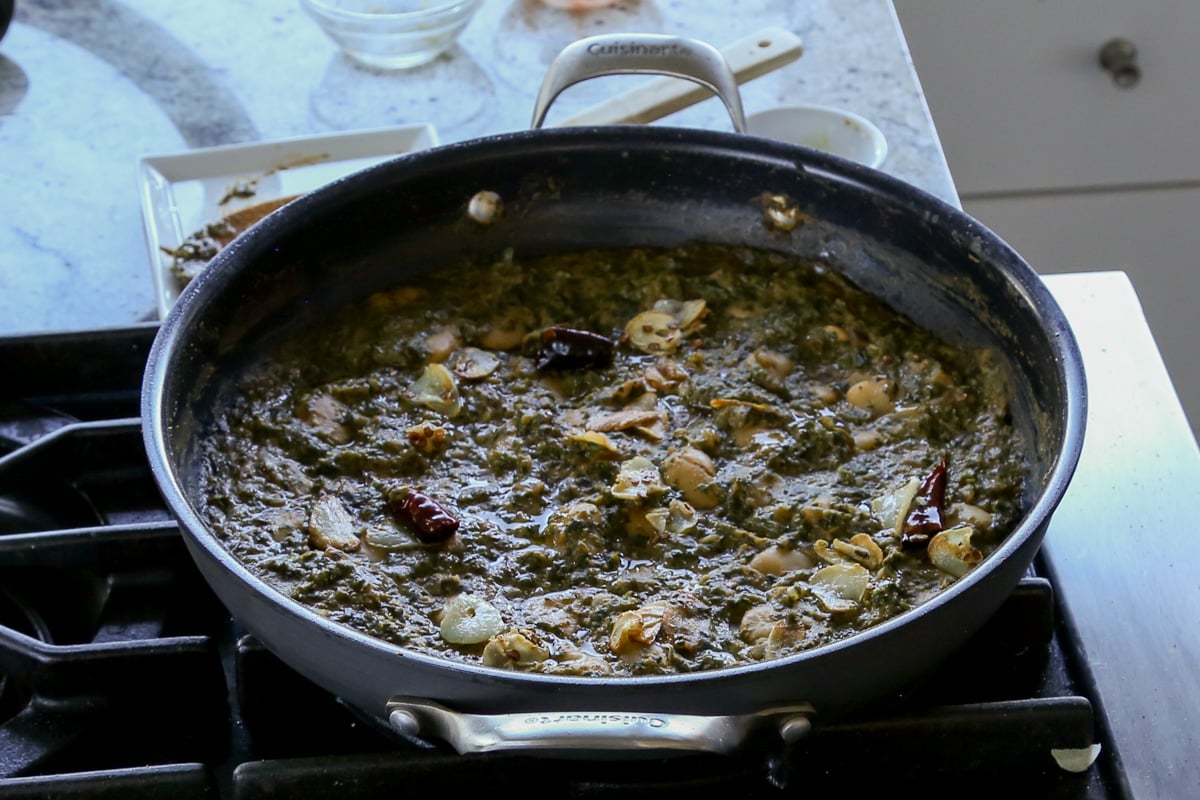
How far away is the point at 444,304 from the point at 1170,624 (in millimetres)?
674

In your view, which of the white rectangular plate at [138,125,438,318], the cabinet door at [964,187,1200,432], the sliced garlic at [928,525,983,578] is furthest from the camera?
the cabinet door at [964,187,1200,432]

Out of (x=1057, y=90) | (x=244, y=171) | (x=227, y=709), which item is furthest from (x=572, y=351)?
(x=1057, y=90)

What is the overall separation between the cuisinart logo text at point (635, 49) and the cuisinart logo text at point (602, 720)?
67 cm

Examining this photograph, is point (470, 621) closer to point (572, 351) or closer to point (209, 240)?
point (572, 351)

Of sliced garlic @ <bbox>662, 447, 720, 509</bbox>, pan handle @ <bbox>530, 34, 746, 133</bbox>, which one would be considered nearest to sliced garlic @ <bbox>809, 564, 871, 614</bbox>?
sliced garlic @ <bbox>662, 447, 720, 509</bbox>

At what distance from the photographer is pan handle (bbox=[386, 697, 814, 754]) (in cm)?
66

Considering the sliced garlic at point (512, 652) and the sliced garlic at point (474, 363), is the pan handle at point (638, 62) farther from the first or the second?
the sliced garlic at point (512, 652)

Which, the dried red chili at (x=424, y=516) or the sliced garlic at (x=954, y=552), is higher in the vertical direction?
the sliced garlic at (x=954, y=552)

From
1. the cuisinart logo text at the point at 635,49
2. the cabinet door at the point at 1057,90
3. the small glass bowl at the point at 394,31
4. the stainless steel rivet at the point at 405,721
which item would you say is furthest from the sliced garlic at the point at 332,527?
the cabinet door at the point at 1057,90

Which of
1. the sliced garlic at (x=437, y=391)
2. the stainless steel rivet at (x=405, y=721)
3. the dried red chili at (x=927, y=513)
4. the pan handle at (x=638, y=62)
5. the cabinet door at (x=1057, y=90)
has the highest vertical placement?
the pan handle at (x=638, y=62)

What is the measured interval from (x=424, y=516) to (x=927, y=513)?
38 centimetres

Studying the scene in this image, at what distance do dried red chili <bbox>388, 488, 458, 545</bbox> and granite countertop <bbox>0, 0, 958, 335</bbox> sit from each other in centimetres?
53

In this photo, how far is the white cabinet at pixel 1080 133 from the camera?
2.28 meters

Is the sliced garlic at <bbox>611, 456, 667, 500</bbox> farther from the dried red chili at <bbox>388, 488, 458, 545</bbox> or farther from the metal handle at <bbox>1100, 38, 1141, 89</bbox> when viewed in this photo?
the metal handle at <bbox>1100, 38, 1141, 89</bbox>
